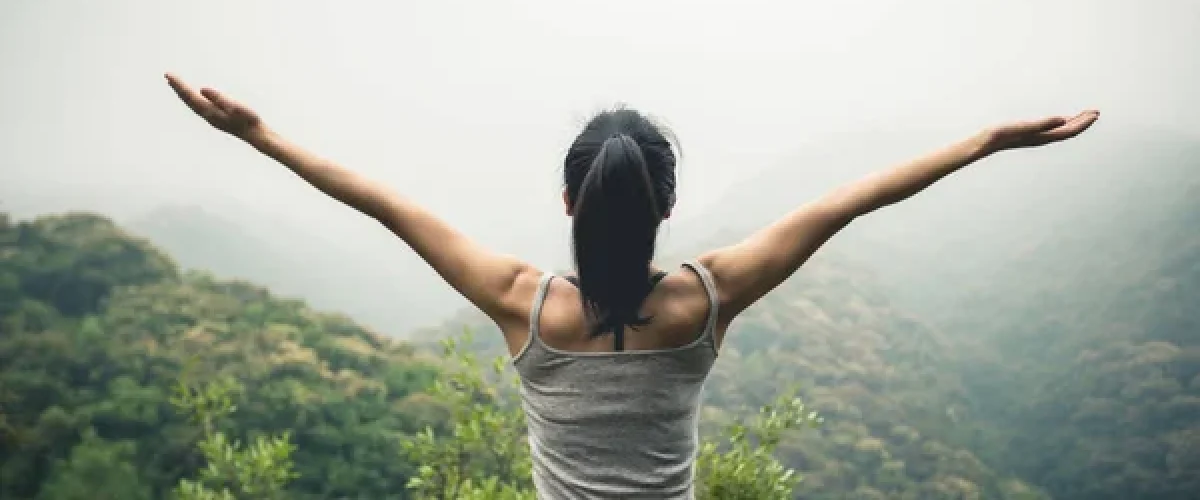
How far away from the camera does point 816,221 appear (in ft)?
3.15

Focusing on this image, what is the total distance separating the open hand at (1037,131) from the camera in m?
1.01

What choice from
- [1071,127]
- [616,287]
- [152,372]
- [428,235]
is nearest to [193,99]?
[428,235]

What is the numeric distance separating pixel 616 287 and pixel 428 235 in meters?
0.27

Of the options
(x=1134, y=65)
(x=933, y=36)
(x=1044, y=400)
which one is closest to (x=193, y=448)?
(x=1044, y=400)

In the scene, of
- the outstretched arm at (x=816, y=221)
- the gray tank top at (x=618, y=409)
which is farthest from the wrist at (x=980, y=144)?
the gray tank top at (x=618, y=409)

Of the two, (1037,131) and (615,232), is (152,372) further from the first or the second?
(1037,131)

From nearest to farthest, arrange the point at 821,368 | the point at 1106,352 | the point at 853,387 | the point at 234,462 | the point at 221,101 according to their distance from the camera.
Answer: the point at 221,101
the point at 234,462
the point at 1106,352
the point at 853,387
the point at 821,368

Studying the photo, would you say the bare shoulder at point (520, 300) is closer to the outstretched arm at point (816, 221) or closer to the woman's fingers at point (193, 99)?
the outstretched arm at point (816, 221)

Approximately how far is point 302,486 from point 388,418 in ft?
3.39

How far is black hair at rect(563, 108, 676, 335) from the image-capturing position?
2.86 feet

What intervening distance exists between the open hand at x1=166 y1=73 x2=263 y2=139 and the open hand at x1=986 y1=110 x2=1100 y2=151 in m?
1.06

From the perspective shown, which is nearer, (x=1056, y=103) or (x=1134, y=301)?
(x=1134, y=301)

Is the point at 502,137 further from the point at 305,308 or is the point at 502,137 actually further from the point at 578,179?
the point at 578,179

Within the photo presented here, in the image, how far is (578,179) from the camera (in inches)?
38.1
